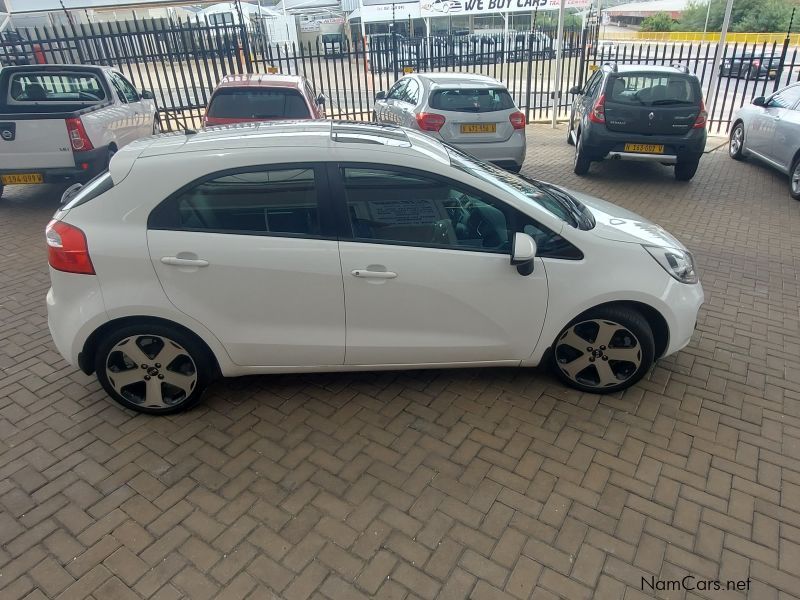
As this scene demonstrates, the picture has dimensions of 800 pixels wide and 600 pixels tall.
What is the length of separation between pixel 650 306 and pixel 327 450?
2.11m

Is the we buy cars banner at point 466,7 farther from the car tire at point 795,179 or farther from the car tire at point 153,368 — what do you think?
the car tire at point 153,368

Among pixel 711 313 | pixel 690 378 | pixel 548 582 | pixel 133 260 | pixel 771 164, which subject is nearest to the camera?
pixel 548 582

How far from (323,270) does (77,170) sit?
5.46 metres

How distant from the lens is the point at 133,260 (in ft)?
9.39

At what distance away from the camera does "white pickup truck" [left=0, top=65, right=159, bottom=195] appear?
6.52 m

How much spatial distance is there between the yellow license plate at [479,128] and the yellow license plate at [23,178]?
223 inches

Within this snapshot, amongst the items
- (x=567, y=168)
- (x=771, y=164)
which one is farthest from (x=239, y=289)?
(x=771, y=164)

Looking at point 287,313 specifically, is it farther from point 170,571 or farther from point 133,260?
point 170,571

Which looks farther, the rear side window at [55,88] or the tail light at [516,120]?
the tail light at [516,120]

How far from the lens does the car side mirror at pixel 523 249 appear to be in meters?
2.85

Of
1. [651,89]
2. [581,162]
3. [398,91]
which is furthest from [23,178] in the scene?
[651,89]

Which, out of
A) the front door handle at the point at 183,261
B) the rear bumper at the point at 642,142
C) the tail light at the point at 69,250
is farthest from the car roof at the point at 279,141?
the rear bumper at the point at 642,142

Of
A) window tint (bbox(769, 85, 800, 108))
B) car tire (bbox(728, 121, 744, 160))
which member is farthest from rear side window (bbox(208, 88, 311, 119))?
car tire (bbox(728, 121, 744, 160))

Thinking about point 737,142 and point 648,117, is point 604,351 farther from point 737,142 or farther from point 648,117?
point 737,142
